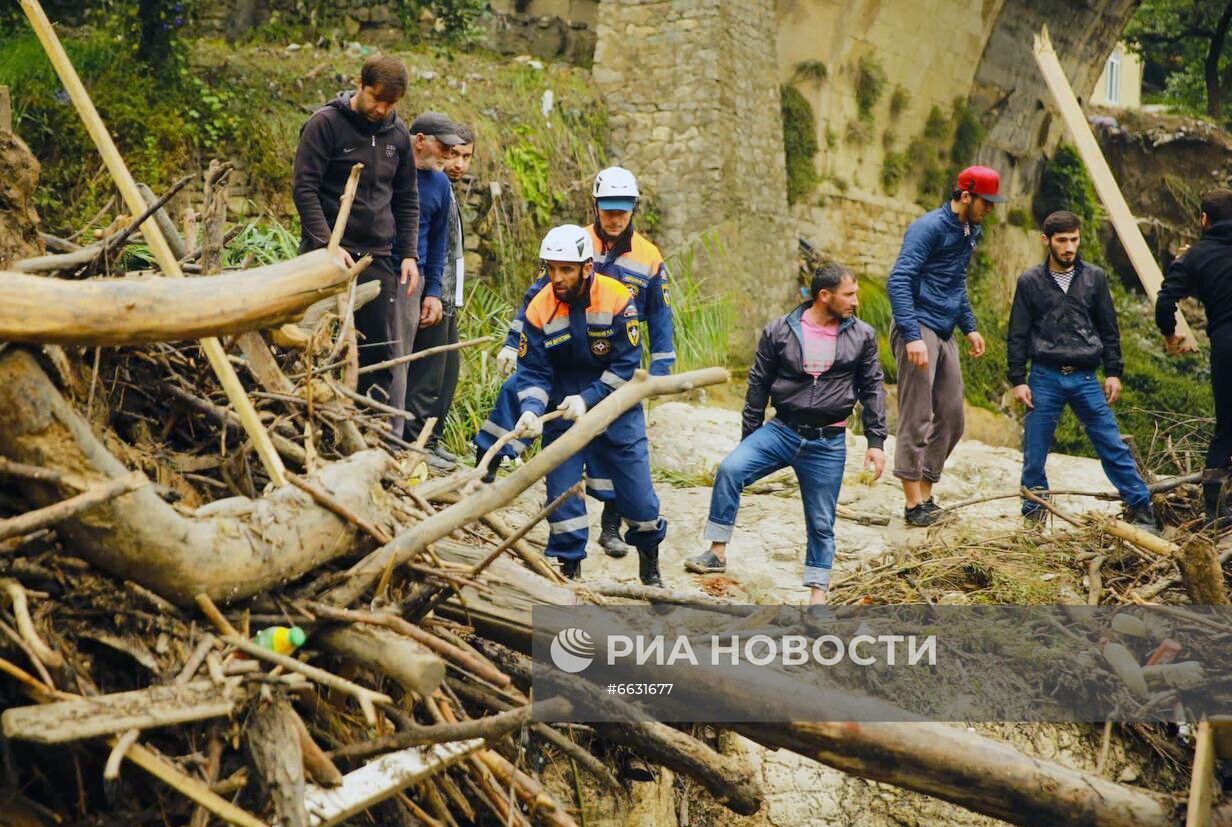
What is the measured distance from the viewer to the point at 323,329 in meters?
4.86

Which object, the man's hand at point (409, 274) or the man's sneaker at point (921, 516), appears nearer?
the man's hand at point (409, 274)

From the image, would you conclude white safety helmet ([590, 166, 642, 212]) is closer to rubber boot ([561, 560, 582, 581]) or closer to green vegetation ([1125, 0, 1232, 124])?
rubber boot ([561, 560, 582, 581])

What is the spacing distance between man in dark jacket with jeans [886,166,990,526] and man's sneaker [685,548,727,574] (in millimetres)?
1534

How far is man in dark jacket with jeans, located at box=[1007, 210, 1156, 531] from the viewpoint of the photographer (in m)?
7.67

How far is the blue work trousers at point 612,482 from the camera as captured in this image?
627cm

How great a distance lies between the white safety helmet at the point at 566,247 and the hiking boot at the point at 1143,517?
3290 millimetres

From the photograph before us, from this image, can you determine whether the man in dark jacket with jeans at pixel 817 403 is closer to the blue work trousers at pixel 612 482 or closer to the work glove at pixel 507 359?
the blue work trousers at pixel 612 482

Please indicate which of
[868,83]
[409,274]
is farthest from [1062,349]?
[868,83]

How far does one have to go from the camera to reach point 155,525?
3.40 meters

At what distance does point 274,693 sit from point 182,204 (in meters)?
6.08

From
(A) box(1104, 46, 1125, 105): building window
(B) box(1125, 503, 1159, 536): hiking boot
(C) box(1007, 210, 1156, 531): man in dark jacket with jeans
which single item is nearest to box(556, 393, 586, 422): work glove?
(C) box(1007, 210, 1156, 531): man in dark jacket with jeans

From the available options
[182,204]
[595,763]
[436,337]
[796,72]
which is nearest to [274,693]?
[595,763]

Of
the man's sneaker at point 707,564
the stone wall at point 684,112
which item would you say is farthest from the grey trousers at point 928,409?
the stone wall at point 684,112

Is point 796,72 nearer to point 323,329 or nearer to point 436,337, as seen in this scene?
point 436,337
